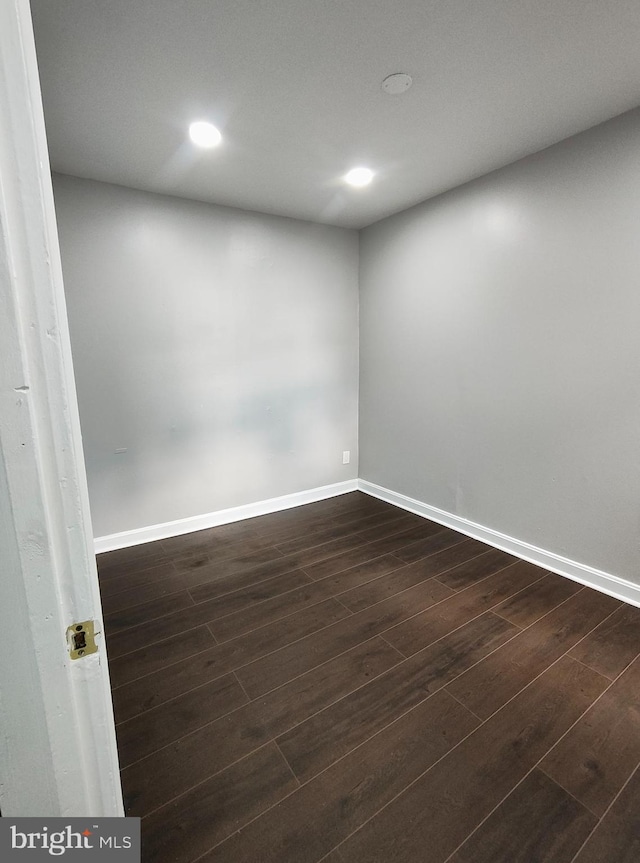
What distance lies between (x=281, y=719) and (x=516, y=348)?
2423mm

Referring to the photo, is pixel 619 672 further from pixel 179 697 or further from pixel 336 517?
pixel 336 517

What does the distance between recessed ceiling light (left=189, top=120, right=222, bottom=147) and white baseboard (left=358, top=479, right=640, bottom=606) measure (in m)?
2.92

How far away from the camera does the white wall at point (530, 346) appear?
6.76 ft

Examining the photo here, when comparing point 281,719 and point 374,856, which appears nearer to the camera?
point 374,856

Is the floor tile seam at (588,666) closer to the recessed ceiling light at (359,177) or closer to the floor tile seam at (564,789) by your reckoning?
the floor tile seam at (564,789)

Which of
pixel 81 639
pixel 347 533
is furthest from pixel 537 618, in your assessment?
pixel 81 639

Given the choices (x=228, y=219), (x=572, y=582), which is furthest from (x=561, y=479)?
(x=228, y=219)

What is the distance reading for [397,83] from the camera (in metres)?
1.70

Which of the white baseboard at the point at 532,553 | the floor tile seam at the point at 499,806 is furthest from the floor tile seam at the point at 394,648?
the white baseboard at the point at 532,553

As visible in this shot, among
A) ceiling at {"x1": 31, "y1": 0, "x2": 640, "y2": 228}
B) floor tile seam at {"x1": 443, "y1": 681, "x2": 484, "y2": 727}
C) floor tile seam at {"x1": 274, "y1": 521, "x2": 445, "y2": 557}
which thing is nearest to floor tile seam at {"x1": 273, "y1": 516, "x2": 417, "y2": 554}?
floor tile seam at {"x1": 274, "y1": 521, "x2": 445, "y2": 557}

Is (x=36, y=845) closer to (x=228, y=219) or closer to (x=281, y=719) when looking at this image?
(x=281, y=719)

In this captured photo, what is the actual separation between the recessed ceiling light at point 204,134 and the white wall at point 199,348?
31.4 inches

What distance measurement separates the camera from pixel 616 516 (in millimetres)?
2152

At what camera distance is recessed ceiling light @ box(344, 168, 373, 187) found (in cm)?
249
